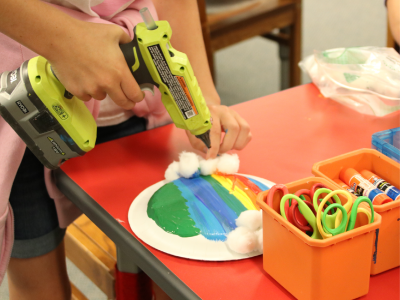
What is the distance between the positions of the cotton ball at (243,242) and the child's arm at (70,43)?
29 cm

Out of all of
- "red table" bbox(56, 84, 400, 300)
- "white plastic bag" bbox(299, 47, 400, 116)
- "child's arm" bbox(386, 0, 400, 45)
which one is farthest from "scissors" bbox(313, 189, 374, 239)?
"child's arm" bbox(386, 0, 400, 45)

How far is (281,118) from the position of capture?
950 millimetres

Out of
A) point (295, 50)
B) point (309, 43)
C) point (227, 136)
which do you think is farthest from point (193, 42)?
point (309, 43)

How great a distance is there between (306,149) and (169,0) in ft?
1.42

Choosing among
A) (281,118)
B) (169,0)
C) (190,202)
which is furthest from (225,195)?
(169,0)

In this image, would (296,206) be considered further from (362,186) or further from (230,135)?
(230,135)

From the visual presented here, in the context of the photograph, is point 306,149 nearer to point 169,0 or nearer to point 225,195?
point 225,195

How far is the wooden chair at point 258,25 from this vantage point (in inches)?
81.0

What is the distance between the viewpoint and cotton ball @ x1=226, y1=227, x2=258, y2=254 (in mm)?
583

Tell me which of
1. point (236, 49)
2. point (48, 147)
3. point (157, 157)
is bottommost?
point (236, 49)

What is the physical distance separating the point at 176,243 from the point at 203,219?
0.07 meters

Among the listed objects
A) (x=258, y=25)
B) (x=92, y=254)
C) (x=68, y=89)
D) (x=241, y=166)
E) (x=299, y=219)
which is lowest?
(x=92, y=254)

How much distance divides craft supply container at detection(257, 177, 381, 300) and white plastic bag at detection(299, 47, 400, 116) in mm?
495

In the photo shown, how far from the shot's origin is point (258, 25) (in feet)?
7.05
